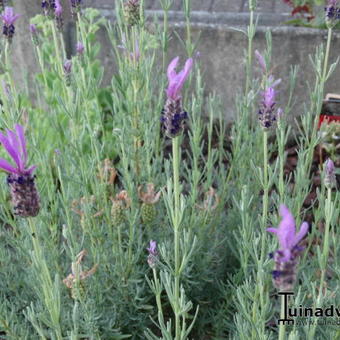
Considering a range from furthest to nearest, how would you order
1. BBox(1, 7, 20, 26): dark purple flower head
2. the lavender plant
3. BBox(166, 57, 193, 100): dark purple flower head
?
BBox(1, 7, 20, 26): dark purple flower head
the lavender plant
BBox(166, 57, 193, 100): dark purple flower head

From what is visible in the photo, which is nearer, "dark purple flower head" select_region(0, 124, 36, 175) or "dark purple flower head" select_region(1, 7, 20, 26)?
"dark purple flower head" select_region(0, 124, 36, 175)

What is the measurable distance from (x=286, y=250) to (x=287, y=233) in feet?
0.12

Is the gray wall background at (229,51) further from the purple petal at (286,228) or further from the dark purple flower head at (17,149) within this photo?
the purple petal at (286,228)

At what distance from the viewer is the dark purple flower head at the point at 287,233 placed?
84cm

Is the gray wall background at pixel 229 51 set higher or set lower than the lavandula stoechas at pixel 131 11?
lower

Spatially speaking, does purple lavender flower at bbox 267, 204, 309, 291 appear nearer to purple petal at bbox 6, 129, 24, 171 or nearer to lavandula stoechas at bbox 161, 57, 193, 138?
lavandula stoechas at bbox 161, 57, 193, 138

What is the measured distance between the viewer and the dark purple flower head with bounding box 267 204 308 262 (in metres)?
0.84

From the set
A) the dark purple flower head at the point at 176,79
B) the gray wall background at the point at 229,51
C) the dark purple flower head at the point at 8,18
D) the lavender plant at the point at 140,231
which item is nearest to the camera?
the dark purple flower head at the point at 176,79

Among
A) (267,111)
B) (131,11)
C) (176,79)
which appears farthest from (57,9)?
(176,79)

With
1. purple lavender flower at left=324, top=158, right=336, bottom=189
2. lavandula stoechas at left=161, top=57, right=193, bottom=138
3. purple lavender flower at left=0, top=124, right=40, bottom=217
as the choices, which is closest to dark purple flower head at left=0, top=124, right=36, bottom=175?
purple lavender flower at left=0, top=124, right=40, bottom=217

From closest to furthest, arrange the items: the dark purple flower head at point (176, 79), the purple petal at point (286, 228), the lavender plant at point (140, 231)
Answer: the purple petal at point (286, 228), the dark purple flower head at point (176, 79), the lavender plant at point (140, 231)

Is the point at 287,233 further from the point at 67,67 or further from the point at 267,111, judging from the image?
the point at 67,67

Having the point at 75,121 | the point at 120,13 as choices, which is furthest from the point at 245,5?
the point at 75,121

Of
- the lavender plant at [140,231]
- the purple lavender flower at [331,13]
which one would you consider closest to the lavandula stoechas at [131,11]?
the lavender plant at [140,231]
